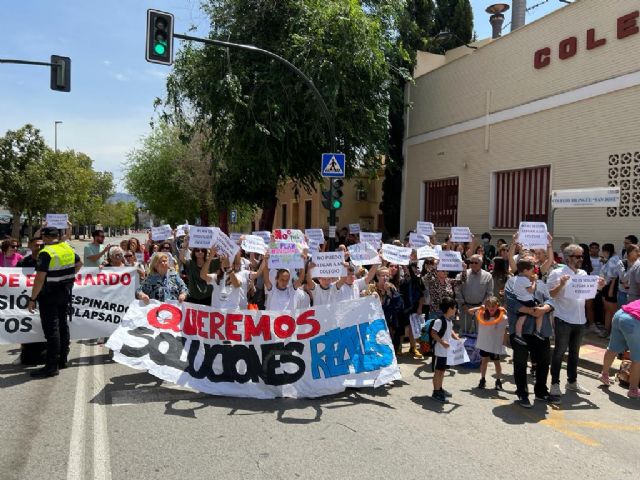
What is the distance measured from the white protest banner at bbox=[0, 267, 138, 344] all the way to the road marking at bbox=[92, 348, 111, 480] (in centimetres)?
129

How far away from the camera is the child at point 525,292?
20.6 ft

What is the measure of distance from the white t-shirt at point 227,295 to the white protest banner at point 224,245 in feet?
1.47

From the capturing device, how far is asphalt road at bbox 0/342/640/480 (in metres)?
4.29

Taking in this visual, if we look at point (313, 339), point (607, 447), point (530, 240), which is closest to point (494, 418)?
point (607, 447)

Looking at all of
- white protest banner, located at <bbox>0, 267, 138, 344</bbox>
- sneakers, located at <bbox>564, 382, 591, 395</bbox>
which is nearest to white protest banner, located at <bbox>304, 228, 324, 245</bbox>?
white protest banner, located at <bbox>0, 267, 138, 344</bbox>

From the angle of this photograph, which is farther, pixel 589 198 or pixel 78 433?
pixel 589 198

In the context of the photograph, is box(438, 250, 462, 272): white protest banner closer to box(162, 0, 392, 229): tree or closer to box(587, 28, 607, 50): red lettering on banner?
box(587, 28, 607, 50): red lettering on banner

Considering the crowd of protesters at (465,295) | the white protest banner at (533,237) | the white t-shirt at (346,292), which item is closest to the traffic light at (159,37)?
the crowd of protesters at (465,295)

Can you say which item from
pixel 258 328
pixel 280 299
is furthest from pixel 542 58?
pixel 258 328

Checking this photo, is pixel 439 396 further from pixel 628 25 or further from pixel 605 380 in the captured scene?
pixel 628 25

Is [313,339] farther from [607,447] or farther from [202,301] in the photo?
[607,447]

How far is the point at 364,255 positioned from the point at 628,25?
9.58 metres

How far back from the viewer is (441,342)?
631 centimetres

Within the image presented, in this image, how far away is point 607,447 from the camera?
5.02m
